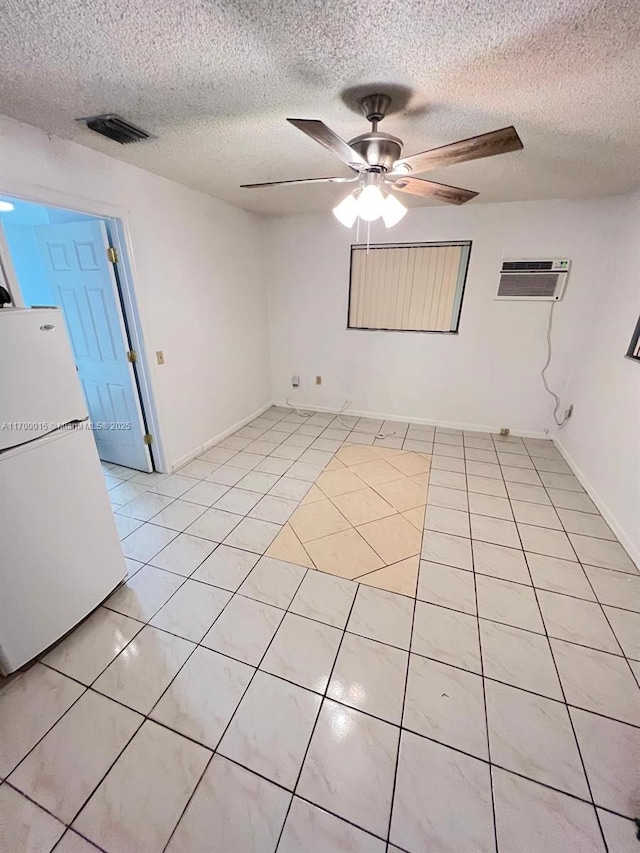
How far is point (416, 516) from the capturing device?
8.13 ft

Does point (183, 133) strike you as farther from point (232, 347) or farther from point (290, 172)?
point (232, 347)

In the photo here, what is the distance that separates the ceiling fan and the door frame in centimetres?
143

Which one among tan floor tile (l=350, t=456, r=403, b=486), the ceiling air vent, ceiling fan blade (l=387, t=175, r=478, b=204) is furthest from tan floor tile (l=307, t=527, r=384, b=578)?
the ceiling air vent

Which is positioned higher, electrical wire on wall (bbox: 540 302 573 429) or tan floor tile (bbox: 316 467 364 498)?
electrical wire on wall (bbox: 540 302 573 429)

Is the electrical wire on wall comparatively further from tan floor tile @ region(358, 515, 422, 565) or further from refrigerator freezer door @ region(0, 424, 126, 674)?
refrigerator freezer door @ region(0, 424, 126, 674)

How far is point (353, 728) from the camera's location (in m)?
1.28

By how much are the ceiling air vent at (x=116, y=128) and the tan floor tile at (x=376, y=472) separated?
106 inches

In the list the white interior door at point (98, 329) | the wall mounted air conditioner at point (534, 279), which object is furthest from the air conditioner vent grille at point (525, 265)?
the white interior door at point (98, 329)

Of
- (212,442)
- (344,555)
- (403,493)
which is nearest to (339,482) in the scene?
(403,493)

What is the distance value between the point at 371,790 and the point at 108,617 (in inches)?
55.4

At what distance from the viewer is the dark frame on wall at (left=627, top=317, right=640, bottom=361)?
7.94 ft

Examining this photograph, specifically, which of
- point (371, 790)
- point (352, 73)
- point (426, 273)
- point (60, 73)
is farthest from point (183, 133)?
point (371, 790)

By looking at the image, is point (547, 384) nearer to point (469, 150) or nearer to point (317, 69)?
point (469, 150)

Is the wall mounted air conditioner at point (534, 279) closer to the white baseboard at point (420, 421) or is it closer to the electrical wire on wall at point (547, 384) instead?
the electrical wire on wall at point (547, 384)
